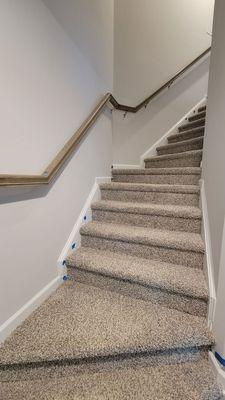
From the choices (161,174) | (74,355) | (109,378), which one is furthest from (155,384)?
(161,174)

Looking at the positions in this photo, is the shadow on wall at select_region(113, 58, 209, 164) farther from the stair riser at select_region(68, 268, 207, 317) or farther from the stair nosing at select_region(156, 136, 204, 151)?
the stair riser at select_region(68, 268, 207, 317)

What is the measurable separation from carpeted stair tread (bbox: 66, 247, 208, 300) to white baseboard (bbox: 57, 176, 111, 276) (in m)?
0.05

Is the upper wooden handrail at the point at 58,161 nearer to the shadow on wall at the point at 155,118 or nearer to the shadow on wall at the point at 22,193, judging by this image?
the shadow on wall at the point at 22,193

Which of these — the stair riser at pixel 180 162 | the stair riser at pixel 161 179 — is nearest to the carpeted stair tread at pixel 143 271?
the stair riser at pixel 161 179

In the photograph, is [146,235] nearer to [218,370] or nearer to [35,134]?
[218,370]

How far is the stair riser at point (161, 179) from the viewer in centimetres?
182

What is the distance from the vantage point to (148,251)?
140 cm

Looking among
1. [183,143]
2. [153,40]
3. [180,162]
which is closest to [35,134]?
[180,162]

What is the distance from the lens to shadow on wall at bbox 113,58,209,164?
260 centimetres

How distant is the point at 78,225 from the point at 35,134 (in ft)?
2.50

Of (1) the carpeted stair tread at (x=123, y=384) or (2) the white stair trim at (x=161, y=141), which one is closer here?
(1) the carpeted stair tread at (x=123, y=384)

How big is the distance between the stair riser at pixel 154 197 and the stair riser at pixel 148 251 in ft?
1.60

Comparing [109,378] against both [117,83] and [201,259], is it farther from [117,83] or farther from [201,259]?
[117,83]

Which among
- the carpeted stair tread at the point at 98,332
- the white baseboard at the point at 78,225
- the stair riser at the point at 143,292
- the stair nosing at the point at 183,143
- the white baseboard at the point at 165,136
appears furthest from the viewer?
the white baseboard at the point at 165,136
